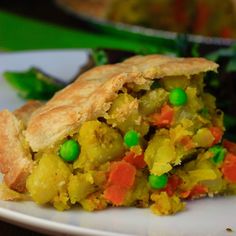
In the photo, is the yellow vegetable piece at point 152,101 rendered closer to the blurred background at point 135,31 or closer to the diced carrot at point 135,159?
the diced carrot at point 135,159

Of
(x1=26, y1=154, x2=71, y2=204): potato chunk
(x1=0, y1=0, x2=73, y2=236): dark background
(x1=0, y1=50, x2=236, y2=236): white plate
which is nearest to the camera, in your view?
(x1=0, y1=50, x2=236, y2=236): white plate

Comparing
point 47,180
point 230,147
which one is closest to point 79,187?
point 47,180

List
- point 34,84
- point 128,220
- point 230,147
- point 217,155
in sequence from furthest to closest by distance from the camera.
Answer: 1. point 34,84
2. point 230,147
3. point 217,155
4. point 128,220

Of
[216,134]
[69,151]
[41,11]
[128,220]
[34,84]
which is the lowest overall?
[41,11]

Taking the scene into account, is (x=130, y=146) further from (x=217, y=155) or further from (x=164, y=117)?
(x=217, y=155)

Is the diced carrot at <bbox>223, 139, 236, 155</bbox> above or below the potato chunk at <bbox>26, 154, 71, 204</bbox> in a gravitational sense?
above

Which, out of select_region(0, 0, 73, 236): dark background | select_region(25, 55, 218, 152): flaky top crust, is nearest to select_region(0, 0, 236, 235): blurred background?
select_region(0, 0, 73, 236): dark background

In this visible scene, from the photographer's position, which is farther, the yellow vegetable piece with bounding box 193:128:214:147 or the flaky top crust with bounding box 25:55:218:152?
the yellow vegetable piece with bounding box 193:128:214:147

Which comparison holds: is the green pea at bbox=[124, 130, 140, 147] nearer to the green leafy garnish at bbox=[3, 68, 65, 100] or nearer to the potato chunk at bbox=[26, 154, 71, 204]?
the potato chunk at bbox=[26, 154, 71, 204]
